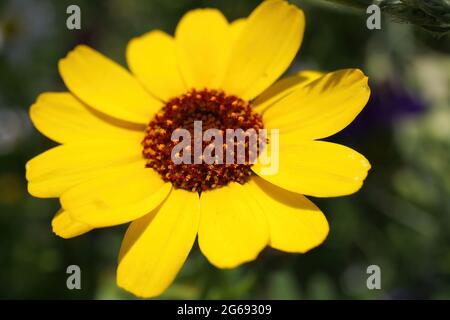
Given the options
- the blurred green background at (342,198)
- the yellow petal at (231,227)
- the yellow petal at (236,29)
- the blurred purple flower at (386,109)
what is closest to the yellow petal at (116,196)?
the yellow petal at (231,227)

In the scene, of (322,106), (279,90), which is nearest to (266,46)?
(279,90)

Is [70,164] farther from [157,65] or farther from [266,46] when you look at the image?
[266,46]

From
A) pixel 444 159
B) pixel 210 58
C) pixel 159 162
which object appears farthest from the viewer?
pixel 444 159

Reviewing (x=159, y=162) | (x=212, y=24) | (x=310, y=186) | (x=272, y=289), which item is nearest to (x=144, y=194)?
(x=159, y=162)

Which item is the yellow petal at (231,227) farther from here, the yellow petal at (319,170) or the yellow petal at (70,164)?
the yellow petal at (70,164)

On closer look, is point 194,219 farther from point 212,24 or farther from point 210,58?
point 212,24

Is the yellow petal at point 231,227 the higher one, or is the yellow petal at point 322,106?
the yellow petal at point 322,106
